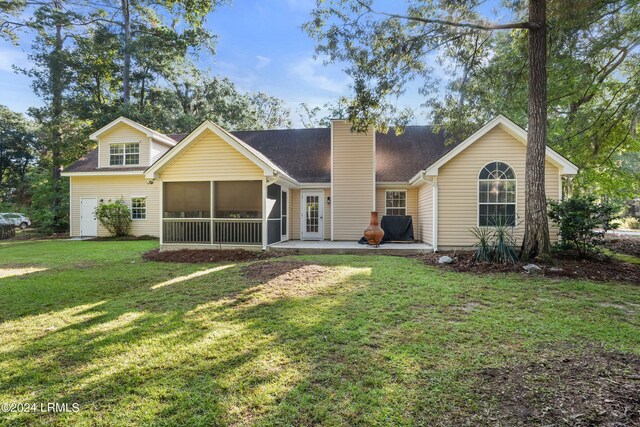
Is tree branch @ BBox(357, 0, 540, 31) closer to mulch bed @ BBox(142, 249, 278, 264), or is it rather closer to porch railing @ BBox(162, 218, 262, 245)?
porch railing @ BBox(162, 218, 262, 245)

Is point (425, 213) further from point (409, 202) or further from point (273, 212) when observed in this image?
point (273, 212)

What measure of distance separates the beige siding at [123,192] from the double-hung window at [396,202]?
36.8 feet

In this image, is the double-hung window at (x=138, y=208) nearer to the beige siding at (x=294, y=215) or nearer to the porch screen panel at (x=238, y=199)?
the porch screen panel at (x=238, y=199)

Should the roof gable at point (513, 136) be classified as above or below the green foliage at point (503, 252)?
above

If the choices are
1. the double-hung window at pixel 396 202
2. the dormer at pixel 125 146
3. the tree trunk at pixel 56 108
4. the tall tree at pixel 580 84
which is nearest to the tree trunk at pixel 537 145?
the tall tree at pixel 580 84

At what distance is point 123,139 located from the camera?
16.2m

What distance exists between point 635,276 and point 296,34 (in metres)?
10.3

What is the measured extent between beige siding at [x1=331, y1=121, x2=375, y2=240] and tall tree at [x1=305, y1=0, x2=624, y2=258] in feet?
9.77

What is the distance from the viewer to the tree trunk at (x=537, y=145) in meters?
7.60

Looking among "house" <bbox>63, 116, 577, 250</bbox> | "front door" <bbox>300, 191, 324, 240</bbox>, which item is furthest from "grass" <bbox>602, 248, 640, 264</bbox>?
"front door" <bbox>300, 191, 324, 240</bbox>

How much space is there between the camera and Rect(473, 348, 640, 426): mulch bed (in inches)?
81.8

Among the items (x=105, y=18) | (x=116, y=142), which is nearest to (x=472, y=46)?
(x=116, y=142)

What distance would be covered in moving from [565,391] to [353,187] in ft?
35.3

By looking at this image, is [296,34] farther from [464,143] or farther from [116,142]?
[116,142]
